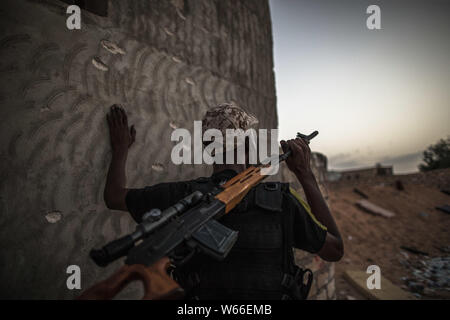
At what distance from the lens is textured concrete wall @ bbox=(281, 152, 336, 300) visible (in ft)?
9.99

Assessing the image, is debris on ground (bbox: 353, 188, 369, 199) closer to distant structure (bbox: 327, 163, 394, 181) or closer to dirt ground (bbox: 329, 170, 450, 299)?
dirt ground (bbox: 329, 170, 450, 299)

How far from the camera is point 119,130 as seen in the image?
1.78 metres

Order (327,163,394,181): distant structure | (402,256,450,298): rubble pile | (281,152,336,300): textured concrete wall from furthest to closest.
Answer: (327,163,394,181): distant structure, (402,256,450,298): rubble pile, (281,152,336,300): textured concrete wall

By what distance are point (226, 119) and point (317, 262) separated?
9.64 ft

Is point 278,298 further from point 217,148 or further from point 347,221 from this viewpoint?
point 347,221

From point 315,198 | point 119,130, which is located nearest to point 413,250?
point 315,198

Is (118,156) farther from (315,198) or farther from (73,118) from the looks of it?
(315,198)

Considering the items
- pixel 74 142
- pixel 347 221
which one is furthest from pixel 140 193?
pixel 347 221

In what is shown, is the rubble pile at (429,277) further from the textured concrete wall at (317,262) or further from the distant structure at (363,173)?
the distant structure at (363,173)

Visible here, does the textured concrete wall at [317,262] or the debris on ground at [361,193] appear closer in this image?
the textured concrete wall at [317,262]

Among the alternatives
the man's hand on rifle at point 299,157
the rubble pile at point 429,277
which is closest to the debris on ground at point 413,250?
the rubble pile at point 429,277

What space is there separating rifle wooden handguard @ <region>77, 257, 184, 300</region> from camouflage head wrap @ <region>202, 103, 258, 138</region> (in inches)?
37.8

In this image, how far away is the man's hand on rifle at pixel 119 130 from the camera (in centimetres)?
174

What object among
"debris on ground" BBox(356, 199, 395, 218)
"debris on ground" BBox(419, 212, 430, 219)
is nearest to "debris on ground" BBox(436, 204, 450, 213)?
"debris on ground" BBox(419, 212, 430, 219)
